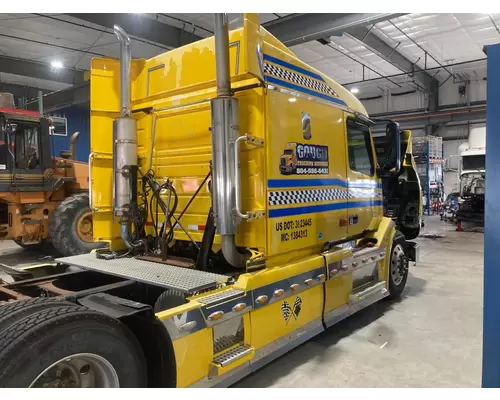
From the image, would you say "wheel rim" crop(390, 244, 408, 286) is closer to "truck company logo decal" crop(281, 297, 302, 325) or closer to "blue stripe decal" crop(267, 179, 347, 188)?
"blue stripe decal" crop(267, 179, 347, 188)

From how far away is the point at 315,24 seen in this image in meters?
8.01

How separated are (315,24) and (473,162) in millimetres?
9480

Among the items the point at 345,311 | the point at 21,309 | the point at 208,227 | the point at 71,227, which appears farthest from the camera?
the point at 71,227

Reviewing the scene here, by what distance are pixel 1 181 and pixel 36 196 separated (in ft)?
2.26

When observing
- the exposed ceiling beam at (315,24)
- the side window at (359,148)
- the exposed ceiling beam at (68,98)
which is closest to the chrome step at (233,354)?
the side window at (359,148)

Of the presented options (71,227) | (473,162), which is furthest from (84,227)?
(473,162)

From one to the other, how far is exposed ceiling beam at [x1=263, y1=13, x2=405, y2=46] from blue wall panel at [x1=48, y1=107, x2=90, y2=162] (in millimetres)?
13168

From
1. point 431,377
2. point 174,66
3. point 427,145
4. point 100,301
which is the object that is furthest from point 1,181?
point 427,145

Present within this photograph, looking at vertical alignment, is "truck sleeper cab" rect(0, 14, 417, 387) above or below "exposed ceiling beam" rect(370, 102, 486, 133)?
below

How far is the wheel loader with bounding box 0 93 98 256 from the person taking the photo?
774cm

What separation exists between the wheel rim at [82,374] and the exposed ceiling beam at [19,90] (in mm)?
17298

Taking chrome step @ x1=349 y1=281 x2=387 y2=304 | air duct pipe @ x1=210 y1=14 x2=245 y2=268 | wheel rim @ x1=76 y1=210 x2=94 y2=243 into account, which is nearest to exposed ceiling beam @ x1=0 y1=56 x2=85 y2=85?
wheel rim @ x1=76 y1=210 x2=94 y2=243

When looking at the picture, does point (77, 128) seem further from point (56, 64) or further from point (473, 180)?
point (473, 180)

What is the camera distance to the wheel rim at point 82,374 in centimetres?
217
